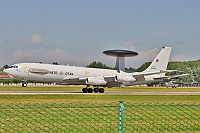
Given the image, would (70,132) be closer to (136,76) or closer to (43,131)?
(43,131)

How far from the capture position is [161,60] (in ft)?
242

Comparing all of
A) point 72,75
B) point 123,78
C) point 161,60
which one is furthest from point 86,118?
point 161,60

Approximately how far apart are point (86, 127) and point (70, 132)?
4.70 ft

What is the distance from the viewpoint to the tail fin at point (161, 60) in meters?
73.1

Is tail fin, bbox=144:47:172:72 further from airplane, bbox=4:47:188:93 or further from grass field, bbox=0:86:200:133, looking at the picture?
grass field, bbox=0:86:200:133

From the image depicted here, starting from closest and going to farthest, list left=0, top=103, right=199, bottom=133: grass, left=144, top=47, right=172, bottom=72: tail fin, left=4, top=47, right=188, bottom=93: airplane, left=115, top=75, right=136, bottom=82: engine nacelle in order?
left=0, top=103, right=199, bottom=133: grass < left=4, top=47, right=188, bottom=93: airplane < left=115, top=75, right=136, bottom=82: engine nacelle < left=144, top=47, right=172, bottom=72: tail fin

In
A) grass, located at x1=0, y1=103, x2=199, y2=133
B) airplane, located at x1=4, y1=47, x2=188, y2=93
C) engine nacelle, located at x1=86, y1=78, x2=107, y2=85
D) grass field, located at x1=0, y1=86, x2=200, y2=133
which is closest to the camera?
grass field, located at x1=0, y1=86, x2=200, y2=133

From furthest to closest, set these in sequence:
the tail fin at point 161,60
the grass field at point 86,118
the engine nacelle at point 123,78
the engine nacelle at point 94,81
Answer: the tail fin at point 161,60, the engine nacelle at point 123,78, the engine nacelle at point 94,81, the grass field at point 86,118

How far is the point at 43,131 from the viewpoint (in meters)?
13.4

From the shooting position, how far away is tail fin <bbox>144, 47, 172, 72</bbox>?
240 ft

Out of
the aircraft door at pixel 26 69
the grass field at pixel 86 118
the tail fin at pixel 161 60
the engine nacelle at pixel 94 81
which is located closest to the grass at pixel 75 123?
the grass field at pixel 86 118

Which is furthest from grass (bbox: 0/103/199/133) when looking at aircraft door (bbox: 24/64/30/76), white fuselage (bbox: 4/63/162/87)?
aircraft door (bbox: 24/64/30/76)

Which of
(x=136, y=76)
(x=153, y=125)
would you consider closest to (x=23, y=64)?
(x=136, y=76)

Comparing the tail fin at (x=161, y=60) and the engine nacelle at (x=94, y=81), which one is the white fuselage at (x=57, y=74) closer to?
the engine nacelle at (x=94, y=81)
